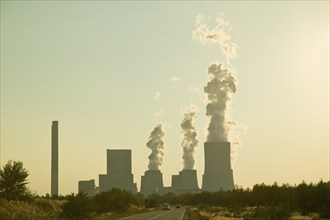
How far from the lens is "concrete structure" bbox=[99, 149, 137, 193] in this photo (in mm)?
180500

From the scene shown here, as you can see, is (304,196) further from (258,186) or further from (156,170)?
(156,170)

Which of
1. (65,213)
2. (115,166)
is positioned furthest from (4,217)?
(115,166)

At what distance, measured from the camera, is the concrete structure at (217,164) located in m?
149

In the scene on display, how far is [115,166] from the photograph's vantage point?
182 m

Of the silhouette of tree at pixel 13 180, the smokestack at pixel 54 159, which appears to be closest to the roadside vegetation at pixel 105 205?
the silhouette of tree at pixel 13 180

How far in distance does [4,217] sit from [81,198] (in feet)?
31.9

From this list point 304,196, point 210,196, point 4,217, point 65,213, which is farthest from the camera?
point 210,196

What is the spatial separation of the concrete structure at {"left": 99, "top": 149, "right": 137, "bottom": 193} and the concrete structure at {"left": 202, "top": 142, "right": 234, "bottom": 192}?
1459 inches

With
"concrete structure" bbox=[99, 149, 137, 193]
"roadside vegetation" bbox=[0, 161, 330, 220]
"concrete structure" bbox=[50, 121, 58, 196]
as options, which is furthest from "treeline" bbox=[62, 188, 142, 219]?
"concrete structure" bbox=[50, 121, 58, 196]

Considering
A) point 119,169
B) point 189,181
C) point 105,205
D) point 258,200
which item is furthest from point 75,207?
point 189,181

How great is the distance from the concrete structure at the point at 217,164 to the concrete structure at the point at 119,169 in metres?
37.1

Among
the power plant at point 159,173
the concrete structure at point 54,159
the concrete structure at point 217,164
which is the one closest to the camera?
the concrete structure at point 217,164

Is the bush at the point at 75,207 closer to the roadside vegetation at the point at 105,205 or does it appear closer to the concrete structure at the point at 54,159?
the roadside vegetation at the point at 105,205

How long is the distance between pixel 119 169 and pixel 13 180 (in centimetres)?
12243
